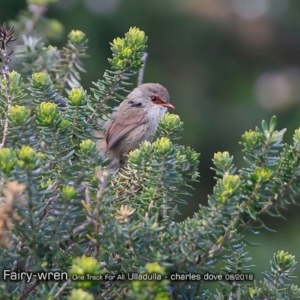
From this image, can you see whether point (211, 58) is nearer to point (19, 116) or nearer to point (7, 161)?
point (19, 116)

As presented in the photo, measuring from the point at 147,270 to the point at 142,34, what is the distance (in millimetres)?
1293

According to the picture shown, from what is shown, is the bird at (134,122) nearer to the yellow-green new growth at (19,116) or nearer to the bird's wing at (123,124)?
the bird's wing at (123,124)

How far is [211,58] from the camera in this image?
12703mm

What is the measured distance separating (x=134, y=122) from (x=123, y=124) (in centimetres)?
18

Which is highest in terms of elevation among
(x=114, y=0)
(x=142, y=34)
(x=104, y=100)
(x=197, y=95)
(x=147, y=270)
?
(x=114, y=0)

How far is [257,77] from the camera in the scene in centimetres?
1259

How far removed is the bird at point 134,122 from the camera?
5461 mm

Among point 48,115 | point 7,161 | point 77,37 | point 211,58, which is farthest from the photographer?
point 211,58

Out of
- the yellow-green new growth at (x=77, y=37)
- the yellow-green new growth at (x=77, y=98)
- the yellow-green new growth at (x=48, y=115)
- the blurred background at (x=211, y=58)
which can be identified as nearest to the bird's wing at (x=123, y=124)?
the yellow-green new growth at (x=77, y=37)

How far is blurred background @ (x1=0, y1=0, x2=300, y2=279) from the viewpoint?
36.4 feet

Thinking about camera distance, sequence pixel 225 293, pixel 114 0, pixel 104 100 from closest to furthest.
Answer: pixel 225 293 → pixel 104 100 → pixel 114 0

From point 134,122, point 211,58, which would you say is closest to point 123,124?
point 134,122

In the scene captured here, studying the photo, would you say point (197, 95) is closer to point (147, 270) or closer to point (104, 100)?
point (104, 100)

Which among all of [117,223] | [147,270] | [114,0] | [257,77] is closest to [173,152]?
[117,223]
